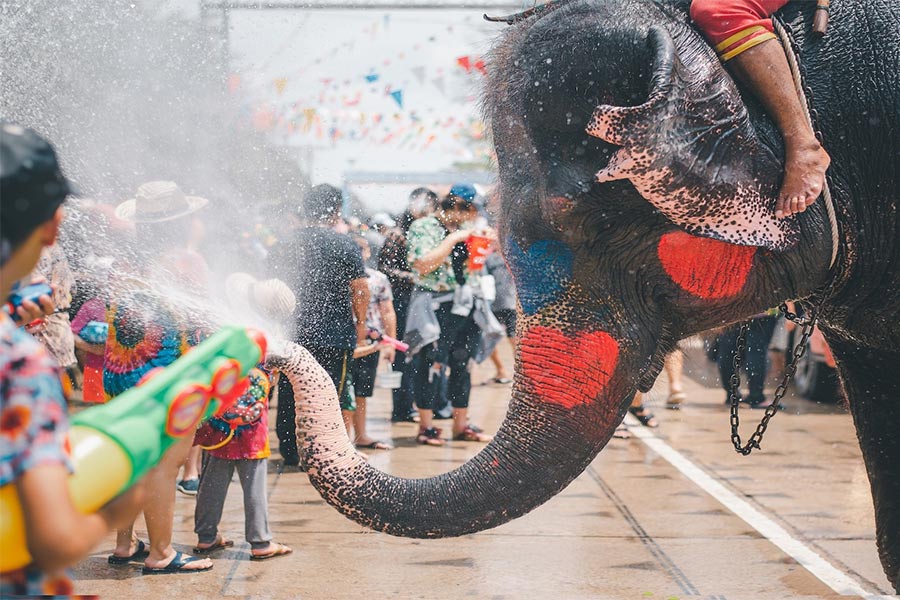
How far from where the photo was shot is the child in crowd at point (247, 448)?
487 centimetres

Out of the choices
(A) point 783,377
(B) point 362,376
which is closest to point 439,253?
(B) point 362,376

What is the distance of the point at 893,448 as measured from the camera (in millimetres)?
3598

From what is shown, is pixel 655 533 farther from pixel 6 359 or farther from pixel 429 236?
pixel 6 359

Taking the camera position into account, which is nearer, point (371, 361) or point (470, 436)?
point (371, 361)

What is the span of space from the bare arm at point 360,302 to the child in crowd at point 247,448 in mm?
1619

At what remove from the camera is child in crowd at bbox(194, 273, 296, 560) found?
487 centimetres

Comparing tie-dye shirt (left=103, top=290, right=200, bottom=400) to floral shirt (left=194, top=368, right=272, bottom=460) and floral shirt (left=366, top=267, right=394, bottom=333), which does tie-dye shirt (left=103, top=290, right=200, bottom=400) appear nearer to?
floral shirt (left=194, top=368, right=272, bottom=460)

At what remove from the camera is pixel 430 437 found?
8070 mm

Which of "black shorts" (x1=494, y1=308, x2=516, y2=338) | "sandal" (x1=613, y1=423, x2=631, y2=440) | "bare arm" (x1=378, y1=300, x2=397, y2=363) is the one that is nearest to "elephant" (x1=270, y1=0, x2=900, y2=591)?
"bare arm" (x1=378, y1=300, x2=397, y2=363)

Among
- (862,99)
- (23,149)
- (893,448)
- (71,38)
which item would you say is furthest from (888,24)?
(71,38)

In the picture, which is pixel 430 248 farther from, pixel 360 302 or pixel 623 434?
pixel 623 434

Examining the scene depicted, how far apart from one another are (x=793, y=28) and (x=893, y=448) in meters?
1.42

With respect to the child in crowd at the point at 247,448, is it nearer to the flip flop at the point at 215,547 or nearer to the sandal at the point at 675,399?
the flip flop at the point at 215,547

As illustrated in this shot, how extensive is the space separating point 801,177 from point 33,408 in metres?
1.90
